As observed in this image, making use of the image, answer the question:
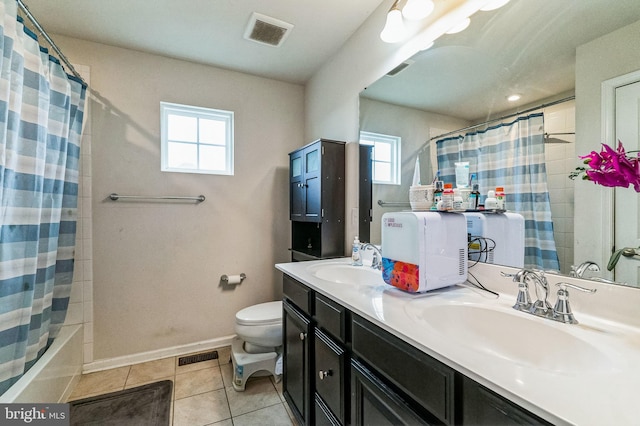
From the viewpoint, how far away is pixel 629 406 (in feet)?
1.48

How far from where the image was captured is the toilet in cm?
177

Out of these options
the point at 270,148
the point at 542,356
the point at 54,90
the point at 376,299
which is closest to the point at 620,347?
the point at 542,356

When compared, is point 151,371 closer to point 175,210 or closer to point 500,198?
point 175,210

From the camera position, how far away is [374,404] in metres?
0.87

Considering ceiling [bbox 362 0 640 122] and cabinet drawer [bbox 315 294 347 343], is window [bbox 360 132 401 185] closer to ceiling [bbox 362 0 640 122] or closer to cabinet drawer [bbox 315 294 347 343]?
ceiling [bbox 362 0 640 122]

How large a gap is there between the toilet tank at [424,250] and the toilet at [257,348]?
1.07 m

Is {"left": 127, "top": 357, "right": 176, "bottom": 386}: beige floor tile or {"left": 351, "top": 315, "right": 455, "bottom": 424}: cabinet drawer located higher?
{"left": 351, "top": 315, "right": 455, "bottom": 424}: cabinet drawer

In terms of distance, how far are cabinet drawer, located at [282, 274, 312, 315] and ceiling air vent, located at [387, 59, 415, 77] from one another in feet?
4.20

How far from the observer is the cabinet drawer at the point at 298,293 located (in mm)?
1304

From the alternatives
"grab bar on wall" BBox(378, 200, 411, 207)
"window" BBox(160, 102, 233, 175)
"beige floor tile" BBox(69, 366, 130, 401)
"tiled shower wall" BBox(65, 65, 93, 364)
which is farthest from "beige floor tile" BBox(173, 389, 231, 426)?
"window" BBox(160, 102, 233, 175)

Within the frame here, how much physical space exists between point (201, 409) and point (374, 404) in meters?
1.27

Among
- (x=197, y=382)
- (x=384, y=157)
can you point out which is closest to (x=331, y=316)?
(x=384, y=157)

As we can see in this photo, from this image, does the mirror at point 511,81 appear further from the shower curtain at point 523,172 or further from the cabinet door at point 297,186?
the cabinet door at point 297,186

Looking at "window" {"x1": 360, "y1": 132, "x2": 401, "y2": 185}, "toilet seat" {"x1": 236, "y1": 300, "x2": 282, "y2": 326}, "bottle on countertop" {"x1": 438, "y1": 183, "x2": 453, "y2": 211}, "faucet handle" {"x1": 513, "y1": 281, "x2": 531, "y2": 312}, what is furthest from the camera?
"toilet seat" {"x1": 236, "y1": 300, "x2": 282, "y2": 326}
